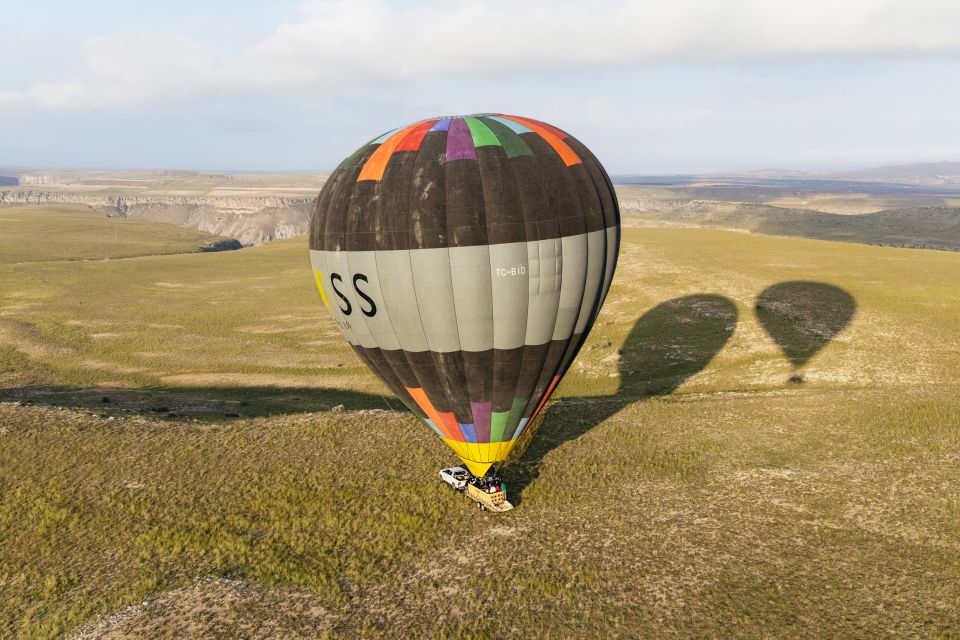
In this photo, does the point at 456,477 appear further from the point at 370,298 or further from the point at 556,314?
the point at 370,298

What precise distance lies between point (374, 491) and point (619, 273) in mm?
58147

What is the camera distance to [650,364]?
48.1 meters

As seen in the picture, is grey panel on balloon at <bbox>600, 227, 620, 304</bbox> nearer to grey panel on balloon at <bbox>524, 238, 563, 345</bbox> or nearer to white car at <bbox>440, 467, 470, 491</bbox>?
grey panel on balloon at <bbox>524, 238, 563, 345</bbox>

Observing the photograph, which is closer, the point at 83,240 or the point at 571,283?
the point at 571,283

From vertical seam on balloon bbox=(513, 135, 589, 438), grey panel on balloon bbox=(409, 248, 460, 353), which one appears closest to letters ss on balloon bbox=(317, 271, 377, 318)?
grey panel on balloon bbox=(409, 248, 460, 353)

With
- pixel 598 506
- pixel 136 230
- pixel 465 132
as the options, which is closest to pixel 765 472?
pixel 598 506

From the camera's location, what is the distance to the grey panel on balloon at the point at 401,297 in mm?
19781

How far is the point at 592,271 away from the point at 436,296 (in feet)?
19.4

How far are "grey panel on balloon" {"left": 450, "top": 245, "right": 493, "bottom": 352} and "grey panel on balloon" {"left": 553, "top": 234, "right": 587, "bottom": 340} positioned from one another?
271 cm

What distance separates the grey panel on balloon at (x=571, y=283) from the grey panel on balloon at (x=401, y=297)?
5063 millimetres

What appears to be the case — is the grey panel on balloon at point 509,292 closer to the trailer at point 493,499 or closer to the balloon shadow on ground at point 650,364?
the trailer at point 493,499

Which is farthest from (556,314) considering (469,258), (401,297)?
(401,297)

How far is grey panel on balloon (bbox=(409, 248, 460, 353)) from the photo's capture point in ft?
64.2

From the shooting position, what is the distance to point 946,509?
22.6 metres
